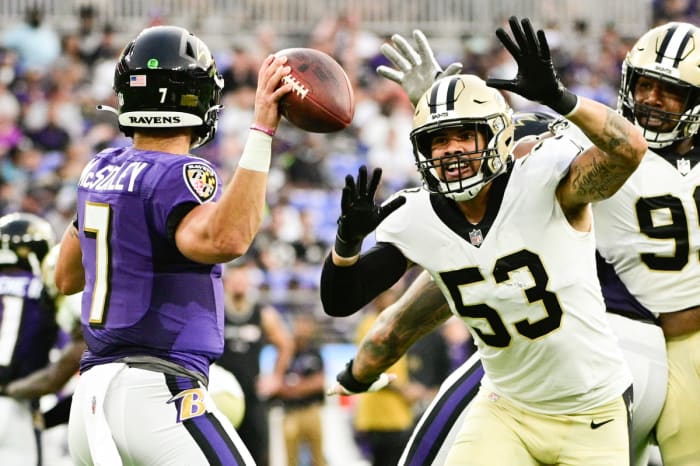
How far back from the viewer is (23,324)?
6016mm

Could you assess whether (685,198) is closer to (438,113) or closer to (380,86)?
(438,113)

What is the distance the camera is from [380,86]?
49.3ft

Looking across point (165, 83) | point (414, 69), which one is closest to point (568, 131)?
point (414, 69)

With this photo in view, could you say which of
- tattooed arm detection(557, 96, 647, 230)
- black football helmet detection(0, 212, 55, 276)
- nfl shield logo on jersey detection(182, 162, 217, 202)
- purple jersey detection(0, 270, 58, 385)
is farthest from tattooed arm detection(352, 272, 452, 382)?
black football helmet detection(0, 212, 55, 276)

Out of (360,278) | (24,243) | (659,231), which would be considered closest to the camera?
(360,278)

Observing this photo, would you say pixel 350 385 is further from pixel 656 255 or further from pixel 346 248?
pixel 656 255

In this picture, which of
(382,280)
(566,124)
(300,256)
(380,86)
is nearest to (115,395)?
(382,280)

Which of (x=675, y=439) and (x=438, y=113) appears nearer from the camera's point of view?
(x=438, y=113)

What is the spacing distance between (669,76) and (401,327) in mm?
1449

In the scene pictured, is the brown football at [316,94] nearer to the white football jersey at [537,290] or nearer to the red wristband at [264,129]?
the red wristband at [264,129]

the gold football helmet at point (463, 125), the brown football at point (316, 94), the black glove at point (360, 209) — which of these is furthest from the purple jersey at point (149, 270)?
the gold football helmet at point (463, 125)

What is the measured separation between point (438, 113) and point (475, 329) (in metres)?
0.78

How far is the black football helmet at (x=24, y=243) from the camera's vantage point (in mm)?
6102

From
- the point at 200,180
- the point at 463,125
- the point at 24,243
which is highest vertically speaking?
the point at 463,125
